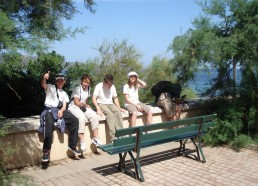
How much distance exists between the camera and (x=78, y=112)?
261 inches

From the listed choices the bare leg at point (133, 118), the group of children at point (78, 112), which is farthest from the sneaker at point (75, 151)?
the bare leg at point (133, 118)

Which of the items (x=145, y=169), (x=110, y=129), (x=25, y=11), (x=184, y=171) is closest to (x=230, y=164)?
(x=184, y=171)

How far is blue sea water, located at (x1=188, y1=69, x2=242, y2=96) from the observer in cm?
768

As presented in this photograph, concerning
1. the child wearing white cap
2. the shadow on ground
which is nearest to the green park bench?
the shadow on ground

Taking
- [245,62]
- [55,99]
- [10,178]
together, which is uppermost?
[245,62]

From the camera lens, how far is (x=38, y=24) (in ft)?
17.7

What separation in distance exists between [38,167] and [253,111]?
15.4ft

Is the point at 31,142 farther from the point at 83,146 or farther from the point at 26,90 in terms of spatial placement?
the point at 26,90

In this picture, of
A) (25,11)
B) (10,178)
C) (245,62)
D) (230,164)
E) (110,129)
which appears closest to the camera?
(10,178)

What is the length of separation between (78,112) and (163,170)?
201 cm

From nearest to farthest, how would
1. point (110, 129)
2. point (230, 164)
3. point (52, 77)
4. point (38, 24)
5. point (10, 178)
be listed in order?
1. point (10, 178)
2. point (38, 24)
3. point (230, 164)
4. point (110, 129)
5. point (52, 77)

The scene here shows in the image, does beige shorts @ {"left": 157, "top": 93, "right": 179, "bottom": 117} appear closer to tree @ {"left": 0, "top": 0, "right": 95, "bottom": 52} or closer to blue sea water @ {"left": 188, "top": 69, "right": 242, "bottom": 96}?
blue sea water @ {"left": 188, "top": 69, "right": 242, "bottom": 96}

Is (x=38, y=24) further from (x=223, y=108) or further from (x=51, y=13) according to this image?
(x=223, y=108)

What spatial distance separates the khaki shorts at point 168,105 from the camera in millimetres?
8055
